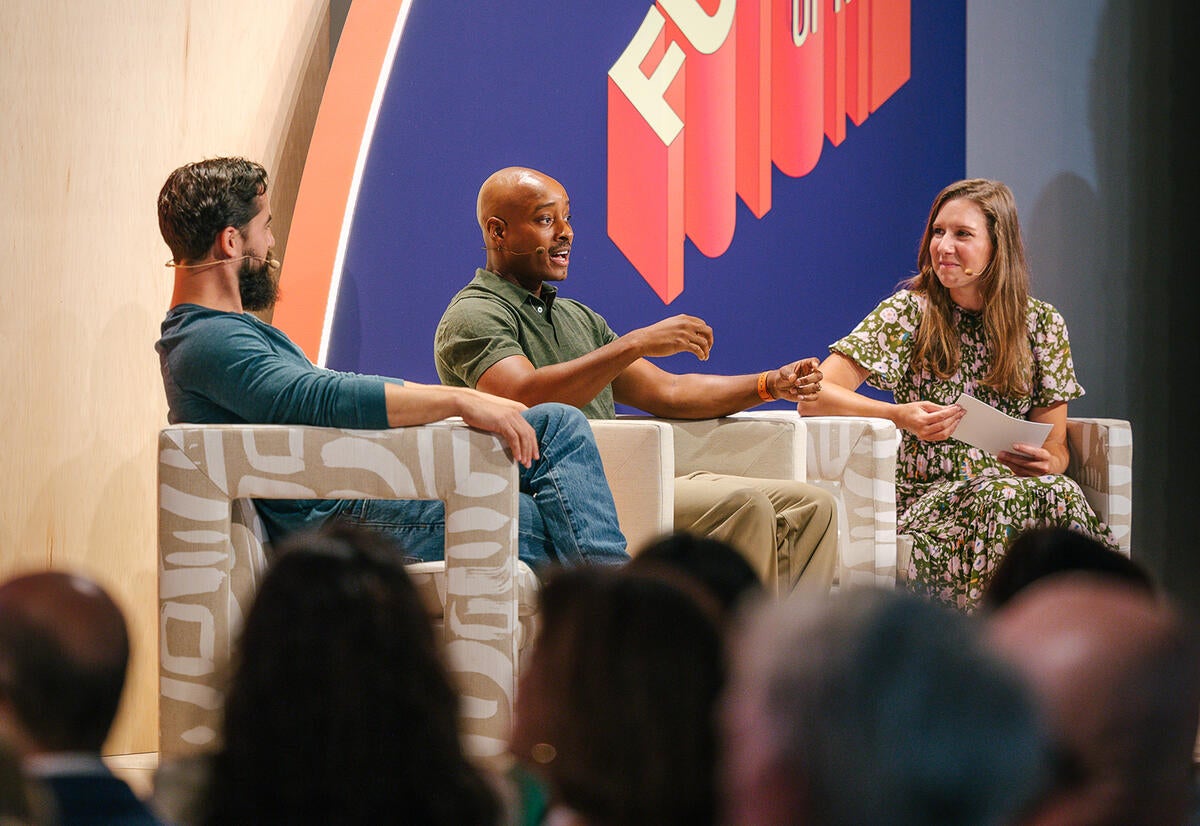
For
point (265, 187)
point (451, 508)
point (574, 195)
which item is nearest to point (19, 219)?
point (265, 187)

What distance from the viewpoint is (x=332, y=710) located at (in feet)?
2.56

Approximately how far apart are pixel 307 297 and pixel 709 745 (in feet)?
8.94

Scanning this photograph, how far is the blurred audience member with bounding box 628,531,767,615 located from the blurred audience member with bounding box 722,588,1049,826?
1.33 feet

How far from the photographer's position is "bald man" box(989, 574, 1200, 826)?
0.71 meters

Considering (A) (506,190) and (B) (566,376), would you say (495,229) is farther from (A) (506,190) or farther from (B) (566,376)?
(B) (566,376)

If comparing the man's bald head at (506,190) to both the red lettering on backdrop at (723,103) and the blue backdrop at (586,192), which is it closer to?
the blue backdrop at (586,192)

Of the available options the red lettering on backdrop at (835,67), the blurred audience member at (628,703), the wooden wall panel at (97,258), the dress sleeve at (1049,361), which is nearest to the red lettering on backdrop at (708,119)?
the red lettering on backdrop at (835,67)

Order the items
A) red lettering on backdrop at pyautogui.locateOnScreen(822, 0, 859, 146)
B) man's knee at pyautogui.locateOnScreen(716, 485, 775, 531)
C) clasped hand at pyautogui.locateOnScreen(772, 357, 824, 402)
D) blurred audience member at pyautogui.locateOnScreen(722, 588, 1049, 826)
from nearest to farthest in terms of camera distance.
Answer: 1. blurred audience member at pyautogui.locateOnScreen(722, 588, 1049, 826)
2. man's knee at pyautogui.locateOnScreen(716, 485, 775, 531)
3. clasped hand at pyautogui.locateOnScreen(772, 357, 824, 402)
4. red lettering on backdrop at pyautogui.locateOnScreen(822, 0, 859, 146)

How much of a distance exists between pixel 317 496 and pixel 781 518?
1.05m

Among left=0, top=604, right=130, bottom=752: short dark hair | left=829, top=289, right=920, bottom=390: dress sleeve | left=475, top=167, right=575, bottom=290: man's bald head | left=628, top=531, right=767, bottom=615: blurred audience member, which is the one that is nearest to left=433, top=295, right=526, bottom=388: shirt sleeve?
left=475, top=167, right=575, bottom=290: man's bald head

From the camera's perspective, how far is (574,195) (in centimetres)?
368

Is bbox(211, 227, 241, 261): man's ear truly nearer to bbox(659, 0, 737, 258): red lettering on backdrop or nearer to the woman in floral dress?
the woman in floral dress

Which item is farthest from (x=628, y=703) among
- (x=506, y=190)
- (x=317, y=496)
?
(x=506, y=190)

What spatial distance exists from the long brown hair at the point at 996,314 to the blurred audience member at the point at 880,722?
286 cm
